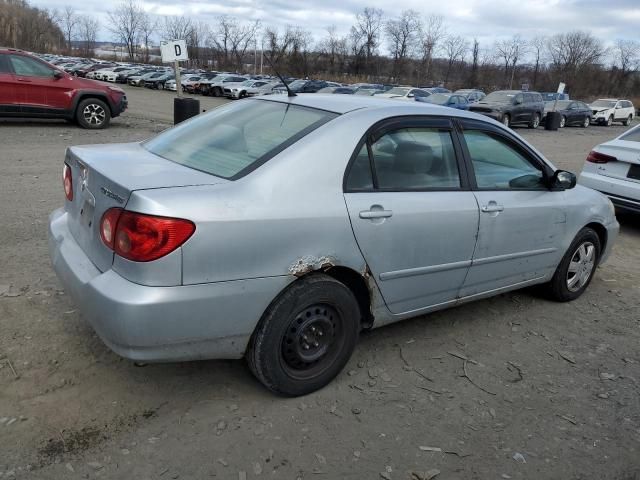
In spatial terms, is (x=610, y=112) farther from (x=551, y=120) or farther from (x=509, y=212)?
(x=509, y=212)

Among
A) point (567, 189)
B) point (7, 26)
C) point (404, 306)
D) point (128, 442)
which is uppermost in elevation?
point (7, 26)

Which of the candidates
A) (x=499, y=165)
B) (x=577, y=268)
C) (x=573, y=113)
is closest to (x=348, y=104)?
(x=499, y=165)

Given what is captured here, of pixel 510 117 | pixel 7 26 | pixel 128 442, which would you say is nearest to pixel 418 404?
pixel 128 442

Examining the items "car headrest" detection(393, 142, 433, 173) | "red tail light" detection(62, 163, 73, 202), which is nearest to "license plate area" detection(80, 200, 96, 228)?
"red tail light" detection(62, 163, 73, 202)

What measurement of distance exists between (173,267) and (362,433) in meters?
1.25

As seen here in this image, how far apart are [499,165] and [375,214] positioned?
138 centimetres

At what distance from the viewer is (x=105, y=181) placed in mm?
2729

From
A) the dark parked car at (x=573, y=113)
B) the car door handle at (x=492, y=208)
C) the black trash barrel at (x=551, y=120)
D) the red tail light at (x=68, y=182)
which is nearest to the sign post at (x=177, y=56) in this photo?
the red tail light at (x=68, y=182)

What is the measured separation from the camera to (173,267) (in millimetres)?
2434

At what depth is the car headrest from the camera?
10.8 feet

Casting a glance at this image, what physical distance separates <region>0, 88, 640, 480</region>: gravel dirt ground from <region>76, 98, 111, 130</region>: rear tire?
990cm

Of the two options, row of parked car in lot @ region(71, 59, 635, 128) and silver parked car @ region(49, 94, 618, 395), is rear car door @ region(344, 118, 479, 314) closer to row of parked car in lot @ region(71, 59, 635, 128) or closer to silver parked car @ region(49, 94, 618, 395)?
silver parked car @ region(49, 94, 618, 395)

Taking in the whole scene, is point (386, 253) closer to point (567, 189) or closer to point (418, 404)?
point (418, 404)

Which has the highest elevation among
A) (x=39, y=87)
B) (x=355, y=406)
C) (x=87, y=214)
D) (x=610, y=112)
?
(x=610, y=112)
